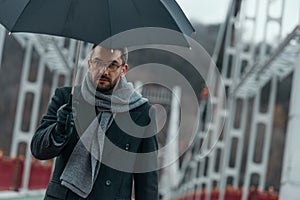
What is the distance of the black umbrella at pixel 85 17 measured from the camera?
3699 mm

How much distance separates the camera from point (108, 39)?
3.70m

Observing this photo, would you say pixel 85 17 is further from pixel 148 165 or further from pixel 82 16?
pixel 148 165

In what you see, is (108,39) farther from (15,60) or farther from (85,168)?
(15,60)

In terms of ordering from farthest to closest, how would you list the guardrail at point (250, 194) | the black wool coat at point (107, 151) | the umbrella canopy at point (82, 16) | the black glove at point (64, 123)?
1. the guardrail at point (250, 194)
2. the umbrella canopy at point (82, 16)
3. the black wool coat at point (107, 151)
4. the black glove at point (64, 123)

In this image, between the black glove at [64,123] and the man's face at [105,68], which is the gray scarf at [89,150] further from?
the black glove at [64,123]

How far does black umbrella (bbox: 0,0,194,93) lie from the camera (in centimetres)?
370

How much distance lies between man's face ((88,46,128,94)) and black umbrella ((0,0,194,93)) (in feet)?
0.32

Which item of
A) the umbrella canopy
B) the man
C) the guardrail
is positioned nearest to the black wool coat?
the man

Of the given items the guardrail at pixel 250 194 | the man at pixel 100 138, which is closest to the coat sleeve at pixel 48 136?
the man at pixel 100 138

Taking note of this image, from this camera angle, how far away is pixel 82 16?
12.2ft

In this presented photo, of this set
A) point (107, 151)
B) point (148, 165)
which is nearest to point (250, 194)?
point (148, 165)

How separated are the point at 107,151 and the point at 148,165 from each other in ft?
0.74

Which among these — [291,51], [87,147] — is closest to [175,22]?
[87,147]

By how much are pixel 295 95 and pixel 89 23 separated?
8.60 ft
